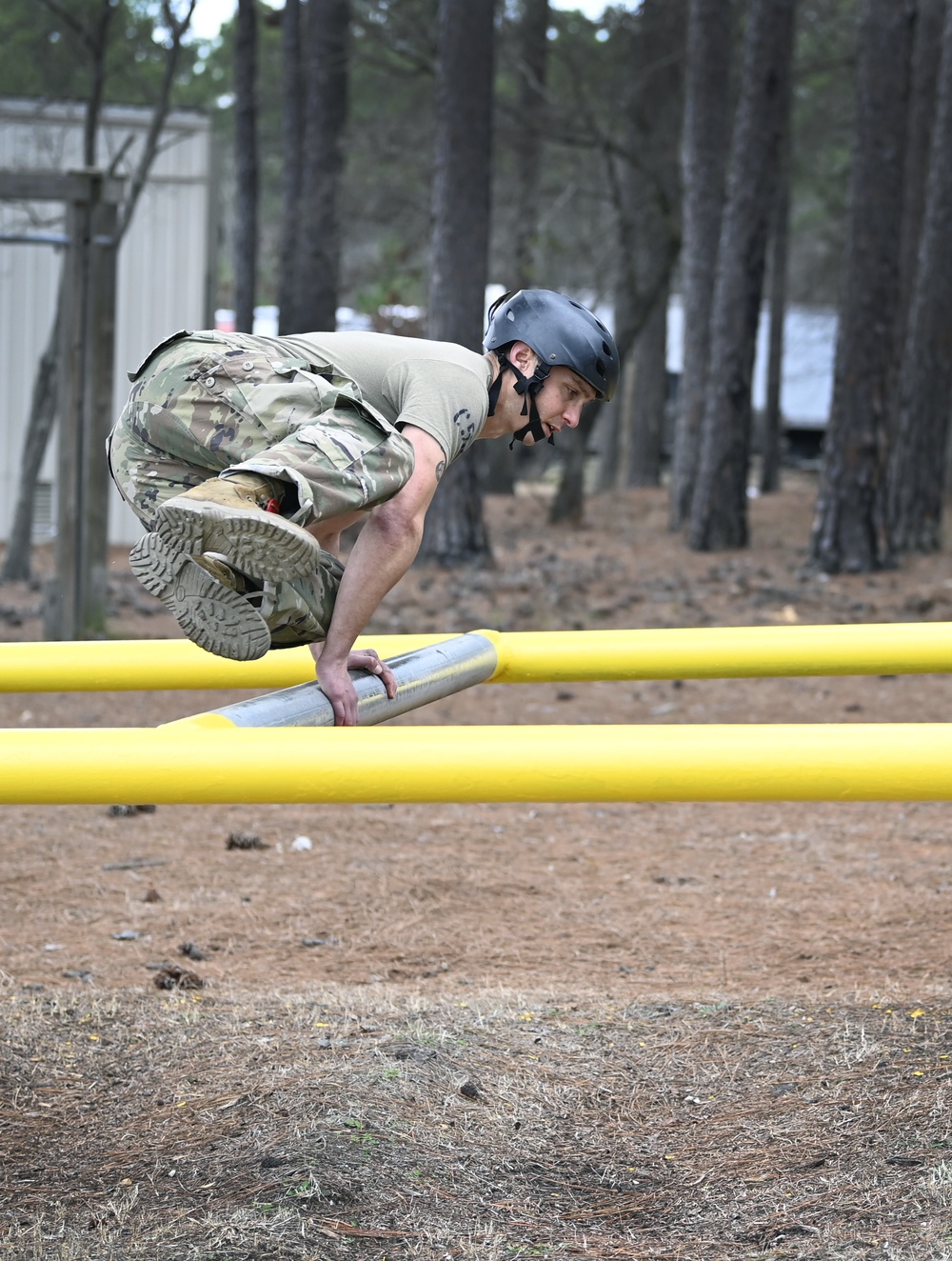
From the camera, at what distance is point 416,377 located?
3.27m

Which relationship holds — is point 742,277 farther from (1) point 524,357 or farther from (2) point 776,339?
(1) point 524,357

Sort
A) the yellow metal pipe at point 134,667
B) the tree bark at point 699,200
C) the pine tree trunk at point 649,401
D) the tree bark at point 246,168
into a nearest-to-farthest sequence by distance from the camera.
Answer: the yellow metal pipe at point 134,667 < the tree bark at point 699,200 < the tree bark at point 246,168 < the pine tree trunk at point 649,401

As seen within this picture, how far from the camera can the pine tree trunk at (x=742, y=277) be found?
13.4 metres

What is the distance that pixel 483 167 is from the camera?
40.8ft

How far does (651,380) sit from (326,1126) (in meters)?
19.5

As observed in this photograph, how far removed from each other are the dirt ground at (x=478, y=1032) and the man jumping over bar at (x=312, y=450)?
836 millimetres

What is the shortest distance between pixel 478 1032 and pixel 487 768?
1.64 m

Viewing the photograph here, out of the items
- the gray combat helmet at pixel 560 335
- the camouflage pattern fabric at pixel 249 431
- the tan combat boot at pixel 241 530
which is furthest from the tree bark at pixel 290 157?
the tan combat boot at pixel 241 530

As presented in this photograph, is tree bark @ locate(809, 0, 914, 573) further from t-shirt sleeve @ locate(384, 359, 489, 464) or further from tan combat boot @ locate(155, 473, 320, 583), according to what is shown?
tan combat boot @ locate(155, 473, 320, 583)

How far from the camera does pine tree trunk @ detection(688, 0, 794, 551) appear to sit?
1343 centimetres

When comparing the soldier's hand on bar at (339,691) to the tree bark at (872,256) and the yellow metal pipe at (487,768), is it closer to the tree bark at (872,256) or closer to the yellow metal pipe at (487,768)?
the yellow metal pipe at (487,768)

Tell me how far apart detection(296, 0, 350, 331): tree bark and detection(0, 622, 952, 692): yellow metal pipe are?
12504 mm

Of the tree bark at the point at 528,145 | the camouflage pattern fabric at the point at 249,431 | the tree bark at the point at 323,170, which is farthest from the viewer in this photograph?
the tree bark at the point at 528,145

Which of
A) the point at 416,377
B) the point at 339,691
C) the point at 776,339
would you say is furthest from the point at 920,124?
the point at 339,691
